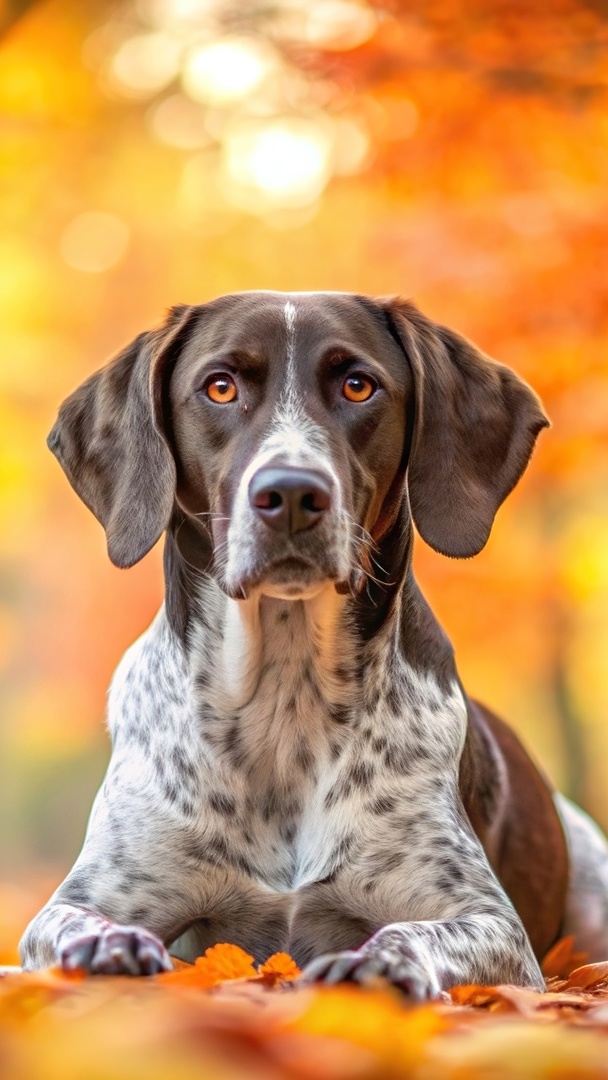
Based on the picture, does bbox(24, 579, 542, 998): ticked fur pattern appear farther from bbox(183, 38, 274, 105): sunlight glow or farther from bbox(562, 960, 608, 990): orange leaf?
bbox(183, 38, 274, 105): sunlight glow

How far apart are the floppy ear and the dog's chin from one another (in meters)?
0.33

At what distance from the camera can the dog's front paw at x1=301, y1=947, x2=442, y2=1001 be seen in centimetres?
230

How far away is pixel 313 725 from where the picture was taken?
10.6ft

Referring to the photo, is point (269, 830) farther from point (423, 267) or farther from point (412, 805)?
point (423, 267)

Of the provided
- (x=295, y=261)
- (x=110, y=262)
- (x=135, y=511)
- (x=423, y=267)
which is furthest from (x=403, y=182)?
(x=135, y=511)

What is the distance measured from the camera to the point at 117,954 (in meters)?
2.45

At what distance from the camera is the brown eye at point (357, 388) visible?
3203 mm

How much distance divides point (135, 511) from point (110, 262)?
25.2 feet

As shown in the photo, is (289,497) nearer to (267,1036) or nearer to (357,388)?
(357,388)

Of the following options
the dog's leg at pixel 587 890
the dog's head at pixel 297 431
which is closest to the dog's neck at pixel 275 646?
the dog's head at pixel 297 431

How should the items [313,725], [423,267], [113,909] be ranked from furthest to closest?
[423,267], [313,725], [113,909]

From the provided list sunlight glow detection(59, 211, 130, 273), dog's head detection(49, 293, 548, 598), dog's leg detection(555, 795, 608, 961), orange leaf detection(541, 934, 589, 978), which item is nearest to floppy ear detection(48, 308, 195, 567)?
dog's head detection(49, 293, 548, 598)

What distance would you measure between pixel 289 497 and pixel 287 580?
0.74 feet

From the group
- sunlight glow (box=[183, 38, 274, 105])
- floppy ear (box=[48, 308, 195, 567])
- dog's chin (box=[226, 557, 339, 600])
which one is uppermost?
sunlight glow (box=[183, 38, 274, 105])
